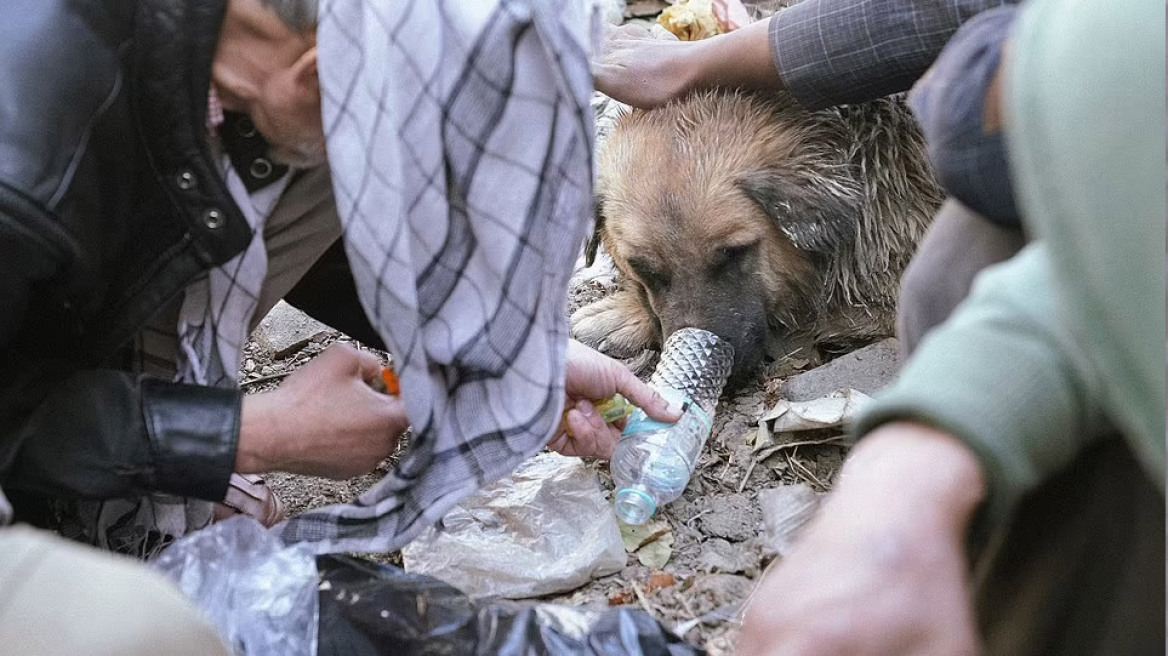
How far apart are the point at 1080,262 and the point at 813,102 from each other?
1.94m

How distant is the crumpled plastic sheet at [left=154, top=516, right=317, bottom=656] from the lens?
1600mm

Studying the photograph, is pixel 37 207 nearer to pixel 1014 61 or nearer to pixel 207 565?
pixel 207 565

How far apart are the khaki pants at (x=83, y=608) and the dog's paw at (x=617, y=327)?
2.15 m

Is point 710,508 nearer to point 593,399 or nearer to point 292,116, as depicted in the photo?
point 593,399

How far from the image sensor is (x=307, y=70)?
1536mm

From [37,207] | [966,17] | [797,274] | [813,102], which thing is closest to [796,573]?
[37,207]

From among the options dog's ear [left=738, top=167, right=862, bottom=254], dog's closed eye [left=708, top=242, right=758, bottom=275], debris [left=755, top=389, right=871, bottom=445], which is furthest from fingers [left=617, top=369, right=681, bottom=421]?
dog's ear [left=738, top=167, right=862, bottom=254]

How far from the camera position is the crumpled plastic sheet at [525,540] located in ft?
6.42

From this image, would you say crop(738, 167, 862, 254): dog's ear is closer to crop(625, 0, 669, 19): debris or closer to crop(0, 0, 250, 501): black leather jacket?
crop(625, 0, 669, 19): debris

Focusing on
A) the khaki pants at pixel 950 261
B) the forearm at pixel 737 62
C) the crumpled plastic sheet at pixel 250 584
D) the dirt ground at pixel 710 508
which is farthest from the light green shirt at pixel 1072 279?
the forearm at pixel 737 62

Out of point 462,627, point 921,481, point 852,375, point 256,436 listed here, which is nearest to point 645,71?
point 852,375

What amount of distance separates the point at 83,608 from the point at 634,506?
1378 millimetres

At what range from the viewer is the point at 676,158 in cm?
299

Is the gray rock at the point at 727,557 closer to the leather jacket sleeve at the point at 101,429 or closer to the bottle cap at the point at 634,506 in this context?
the bottle cap at the point at 634,506
